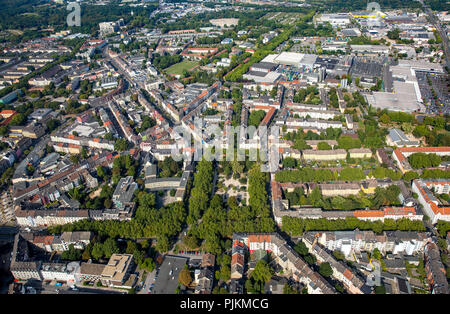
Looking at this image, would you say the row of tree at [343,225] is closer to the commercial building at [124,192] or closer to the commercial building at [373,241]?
the commercial building at [373,241]

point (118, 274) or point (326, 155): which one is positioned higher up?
point (326, 155)

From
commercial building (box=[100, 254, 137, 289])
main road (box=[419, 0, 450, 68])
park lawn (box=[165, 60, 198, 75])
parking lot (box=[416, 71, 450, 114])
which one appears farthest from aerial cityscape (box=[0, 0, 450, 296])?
main road (box=[419, 0, 450, 68])

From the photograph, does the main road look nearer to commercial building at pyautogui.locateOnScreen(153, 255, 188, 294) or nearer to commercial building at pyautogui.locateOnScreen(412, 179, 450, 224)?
commercial building at pyautogui.locateOnScreen(412, 179, 450, 224)

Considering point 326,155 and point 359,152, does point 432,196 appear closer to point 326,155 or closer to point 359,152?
point 359,152

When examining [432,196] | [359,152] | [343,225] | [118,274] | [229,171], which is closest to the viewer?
[118,274]

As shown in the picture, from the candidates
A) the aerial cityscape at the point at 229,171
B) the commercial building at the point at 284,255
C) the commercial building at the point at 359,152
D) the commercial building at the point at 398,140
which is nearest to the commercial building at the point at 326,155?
the aerial cityscape at the point at 229,171

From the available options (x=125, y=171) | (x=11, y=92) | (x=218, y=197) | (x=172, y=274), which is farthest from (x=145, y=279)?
(x=11, y=92)

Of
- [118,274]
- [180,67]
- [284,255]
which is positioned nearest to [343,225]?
[284,255]
